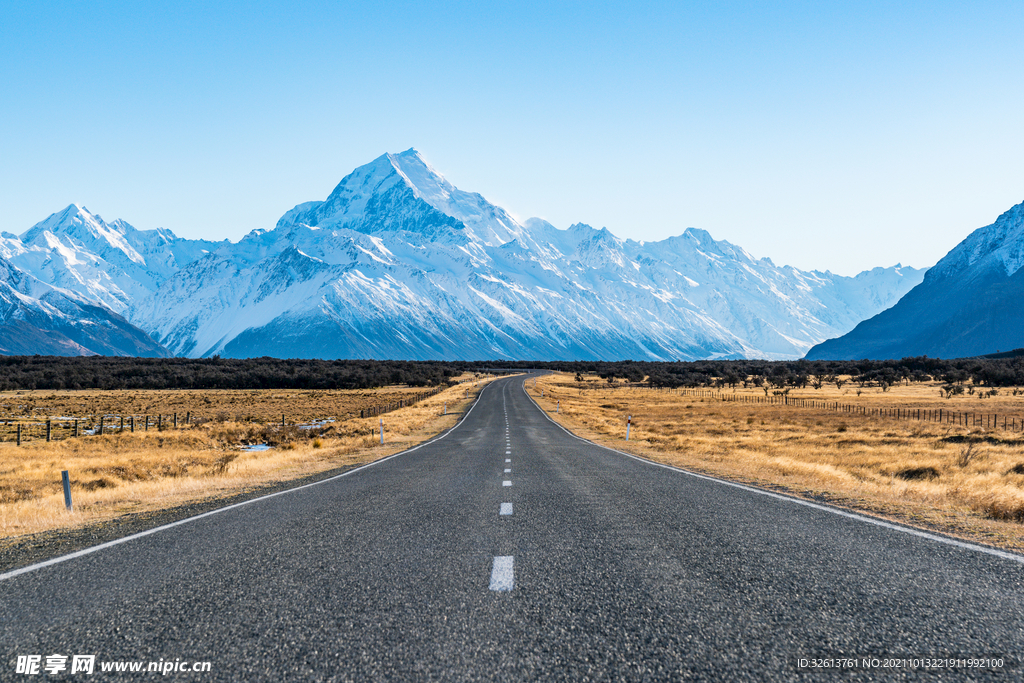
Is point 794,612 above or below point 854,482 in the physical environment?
above

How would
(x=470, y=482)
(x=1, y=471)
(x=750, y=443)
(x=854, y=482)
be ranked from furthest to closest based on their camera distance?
(x=750, y=443) < (x=1, y=471) < (x=854, y=482) < (x=470, y=482)

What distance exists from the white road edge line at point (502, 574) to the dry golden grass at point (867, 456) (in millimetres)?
5796

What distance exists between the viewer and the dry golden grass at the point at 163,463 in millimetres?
12109

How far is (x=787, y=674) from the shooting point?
4.07 metres

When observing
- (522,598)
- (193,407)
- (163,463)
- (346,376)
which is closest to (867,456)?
(522,598)

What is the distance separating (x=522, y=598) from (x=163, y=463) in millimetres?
22517

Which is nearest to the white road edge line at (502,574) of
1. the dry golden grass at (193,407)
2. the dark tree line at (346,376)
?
the dry golden grass at (193,407)

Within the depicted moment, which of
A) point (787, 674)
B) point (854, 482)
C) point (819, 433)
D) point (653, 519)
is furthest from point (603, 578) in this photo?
point (819, 433)

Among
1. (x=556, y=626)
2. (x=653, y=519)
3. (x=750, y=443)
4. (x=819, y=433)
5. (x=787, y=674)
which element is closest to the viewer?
(x=787, y=674)

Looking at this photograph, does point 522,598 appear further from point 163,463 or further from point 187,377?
point 187,377

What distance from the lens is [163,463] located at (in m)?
23.7

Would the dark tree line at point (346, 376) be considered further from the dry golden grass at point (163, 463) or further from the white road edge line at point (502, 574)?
the white road edge line at point (502, 574)

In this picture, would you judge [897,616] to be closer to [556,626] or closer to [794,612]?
[794,612]

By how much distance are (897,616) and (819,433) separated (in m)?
32.6
